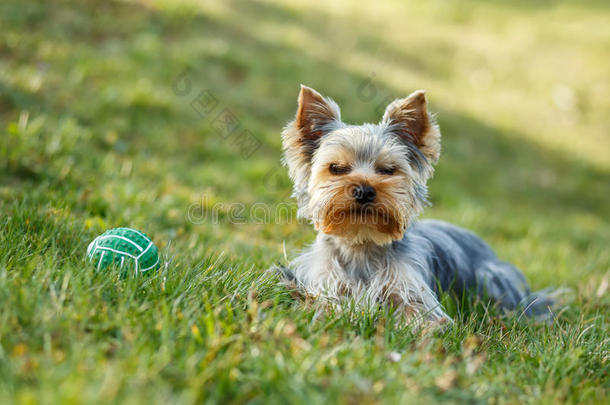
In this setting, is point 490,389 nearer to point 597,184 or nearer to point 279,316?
point 279,316

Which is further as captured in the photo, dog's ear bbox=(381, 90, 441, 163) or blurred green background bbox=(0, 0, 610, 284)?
blurred green background bbox=(0, 0, 610, 284)

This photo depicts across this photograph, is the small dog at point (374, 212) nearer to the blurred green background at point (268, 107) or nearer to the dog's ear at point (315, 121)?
the dog's ear at point (315, 121)

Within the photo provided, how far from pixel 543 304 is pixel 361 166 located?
2.35m

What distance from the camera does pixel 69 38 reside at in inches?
406

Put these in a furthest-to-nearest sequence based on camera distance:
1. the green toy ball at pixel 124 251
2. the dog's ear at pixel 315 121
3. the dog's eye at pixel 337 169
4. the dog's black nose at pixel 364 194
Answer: the dog's ear at pixel 315 121 < the dog's eye at pixel 337 169 < the dog's black nose at pixel 364 194 < the green toy ball at pixel 124 251

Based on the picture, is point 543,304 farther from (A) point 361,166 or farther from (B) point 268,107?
(B) point 268,107

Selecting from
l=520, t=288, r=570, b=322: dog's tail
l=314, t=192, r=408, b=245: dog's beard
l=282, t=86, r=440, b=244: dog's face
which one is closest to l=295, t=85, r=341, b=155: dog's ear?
l=282, t=86, r=440, b=244: dog's face

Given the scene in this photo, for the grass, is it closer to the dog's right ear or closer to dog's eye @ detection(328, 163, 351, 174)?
the dog's right ear

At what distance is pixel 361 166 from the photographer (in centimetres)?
430

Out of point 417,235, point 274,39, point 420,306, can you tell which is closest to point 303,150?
point 417,235

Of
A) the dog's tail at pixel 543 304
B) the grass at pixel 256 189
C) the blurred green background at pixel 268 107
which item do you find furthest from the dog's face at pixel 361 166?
the dog's tail at pixel 543 304

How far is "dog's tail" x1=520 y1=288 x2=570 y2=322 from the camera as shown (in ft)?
15.0

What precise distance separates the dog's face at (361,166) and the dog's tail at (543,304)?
1.38 meters

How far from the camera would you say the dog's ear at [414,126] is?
437 centimetres
